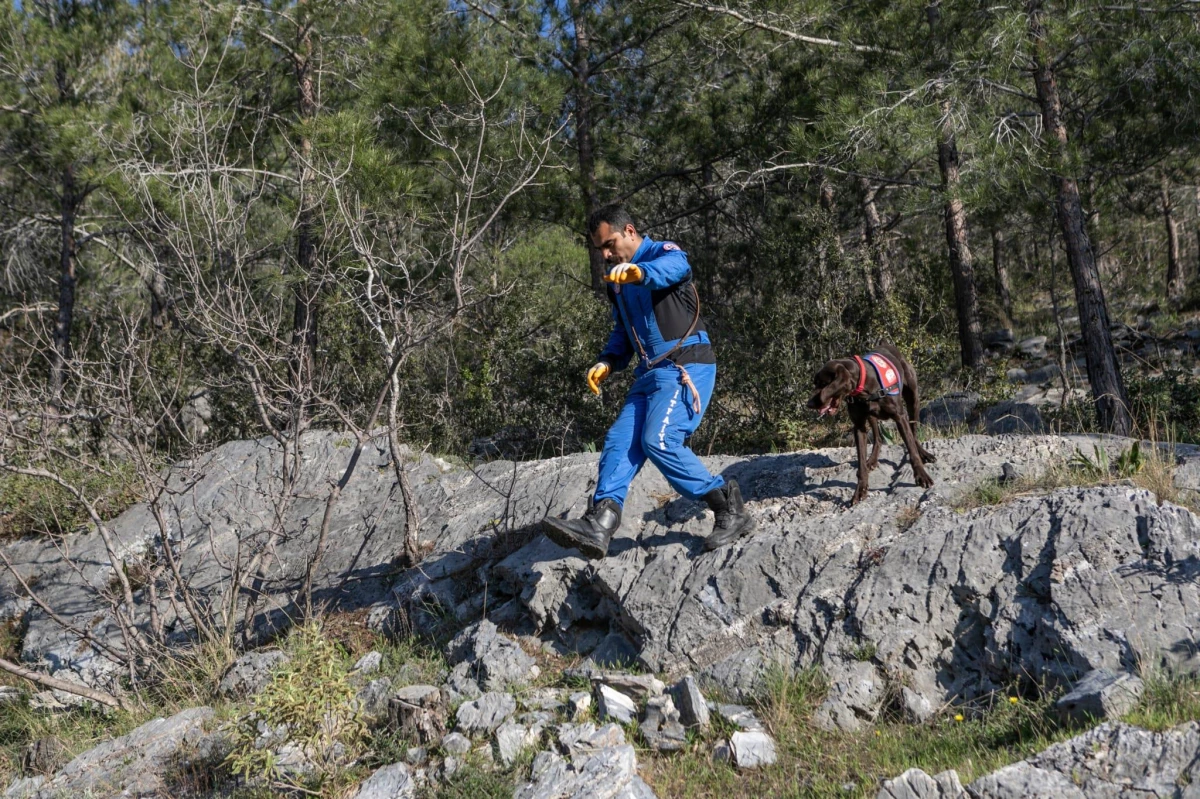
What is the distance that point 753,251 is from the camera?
10.8 m

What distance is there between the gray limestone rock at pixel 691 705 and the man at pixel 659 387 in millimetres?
798

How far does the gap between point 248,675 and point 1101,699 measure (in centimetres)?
429

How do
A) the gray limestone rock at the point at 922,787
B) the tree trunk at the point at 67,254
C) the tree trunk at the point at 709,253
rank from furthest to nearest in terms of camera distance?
the tree trunk at the point at 67,254, the tree trunk at the point at 709,253, the gray limestone rock at the point at 922,787

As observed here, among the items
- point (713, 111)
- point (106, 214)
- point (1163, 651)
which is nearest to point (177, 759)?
point (1163, 651)

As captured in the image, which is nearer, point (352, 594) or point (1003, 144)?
point (352, 594)

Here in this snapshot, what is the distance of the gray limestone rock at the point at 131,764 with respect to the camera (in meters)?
4.31

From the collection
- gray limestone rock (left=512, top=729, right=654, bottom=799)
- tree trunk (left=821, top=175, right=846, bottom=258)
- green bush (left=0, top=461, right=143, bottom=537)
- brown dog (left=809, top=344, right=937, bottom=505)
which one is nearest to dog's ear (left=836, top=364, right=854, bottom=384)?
brown dog (left=809, top=344, right=937, bottom=505)

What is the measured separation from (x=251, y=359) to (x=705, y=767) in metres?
3.86

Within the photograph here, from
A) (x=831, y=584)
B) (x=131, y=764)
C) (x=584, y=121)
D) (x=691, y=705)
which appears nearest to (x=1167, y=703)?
(x=831, y=584)

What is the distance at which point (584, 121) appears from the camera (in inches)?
425

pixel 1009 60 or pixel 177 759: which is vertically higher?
pixel 1009 60

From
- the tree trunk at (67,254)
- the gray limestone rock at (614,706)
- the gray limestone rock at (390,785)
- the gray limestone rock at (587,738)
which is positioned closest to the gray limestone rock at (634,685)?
the gray limestone rock at (614,706)

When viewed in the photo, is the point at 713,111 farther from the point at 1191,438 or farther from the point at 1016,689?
the point at 1016,689

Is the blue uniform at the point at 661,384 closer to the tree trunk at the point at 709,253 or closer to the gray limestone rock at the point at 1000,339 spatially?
the tree trunk at the point at 709,253
